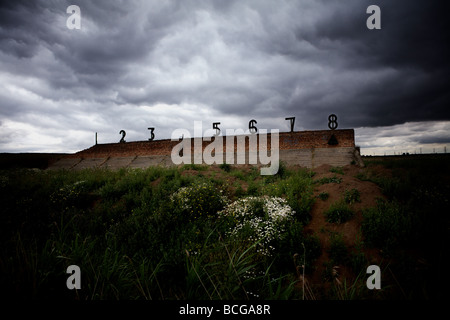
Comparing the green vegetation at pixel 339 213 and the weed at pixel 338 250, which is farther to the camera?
the green vegetation at pixel 339 213

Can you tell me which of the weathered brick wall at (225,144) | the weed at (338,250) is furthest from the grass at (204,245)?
the weathered brick wall at (225,144)

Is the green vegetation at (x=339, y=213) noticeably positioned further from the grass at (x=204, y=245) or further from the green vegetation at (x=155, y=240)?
the green vegetation at (x=155, y=240)

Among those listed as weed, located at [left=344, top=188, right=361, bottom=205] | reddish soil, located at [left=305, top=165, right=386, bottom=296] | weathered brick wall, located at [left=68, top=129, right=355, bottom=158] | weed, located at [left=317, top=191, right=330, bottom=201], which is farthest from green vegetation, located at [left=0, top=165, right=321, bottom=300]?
weathered brick wall, located at [left=68, top=129, right=355, bottom=158]

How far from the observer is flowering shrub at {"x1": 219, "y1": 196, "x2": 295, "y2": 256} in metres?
4.19

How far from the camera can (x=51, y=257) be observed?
6.43ft

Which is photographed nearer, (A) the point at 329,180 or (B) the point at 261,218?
(B) the point at 261,218

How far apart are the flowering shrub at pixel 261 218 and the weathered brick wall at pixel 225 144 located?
9.76m

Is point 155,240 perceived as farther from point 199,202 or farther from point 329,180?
point 329,180

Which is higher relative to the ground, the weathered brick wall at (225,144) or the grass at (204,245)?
the weathered brick wall at (225,144)

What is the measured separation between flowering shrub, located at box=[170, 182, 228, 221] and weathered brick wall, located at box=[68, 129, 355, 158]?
925 cm

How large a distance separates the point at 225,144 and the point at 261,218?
11.3 metres

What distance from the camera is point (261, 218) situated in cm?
501

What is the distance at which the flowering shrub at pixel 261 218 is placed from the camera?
13.7 ft

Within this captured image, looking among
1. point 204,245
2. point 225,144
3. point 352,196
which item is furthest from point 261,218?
point 225,144
